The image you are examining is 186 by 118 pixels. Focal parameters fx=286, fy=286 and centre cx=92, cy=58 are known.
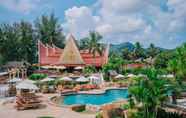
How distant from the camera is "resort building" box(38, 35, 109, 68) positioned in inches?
2126

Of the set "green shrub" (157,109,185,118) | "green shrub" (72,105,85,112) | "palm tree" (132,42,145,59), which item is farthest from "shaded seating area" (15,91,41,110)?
"palm tree" (132,42,145,59)

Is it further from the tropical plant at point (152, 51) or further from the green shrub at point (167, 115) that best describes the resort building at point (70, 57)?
the green shrub at point (167, 115)

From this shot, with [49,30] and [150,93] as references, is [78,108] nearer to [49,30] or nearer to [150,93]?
[150,93]

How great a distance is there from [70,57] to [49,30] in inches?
617

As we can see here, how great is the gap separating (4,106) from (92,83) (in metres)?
17.4

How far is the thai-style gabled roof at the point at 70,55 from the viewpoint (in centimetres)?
5391

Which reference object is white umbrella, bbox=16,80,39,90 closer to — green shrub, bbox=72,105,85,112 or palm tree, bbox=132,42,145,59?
green shrub, bbox=72,105,85,112

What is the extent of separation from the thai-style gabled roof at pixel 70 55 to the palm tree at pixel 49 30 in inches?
504

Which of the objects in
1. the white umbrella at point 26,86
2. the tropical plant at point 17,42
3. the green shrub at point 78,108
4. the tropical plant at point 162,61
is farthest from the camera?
the tropical plant at point 17,42

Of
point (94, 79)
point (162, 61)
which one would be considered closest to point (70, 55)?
point (94, 79)

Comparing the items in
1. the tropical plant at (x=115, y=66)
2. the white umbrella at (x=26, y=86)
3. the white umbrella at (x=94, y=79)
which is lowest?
the white umbrella at (x=94, y=79)

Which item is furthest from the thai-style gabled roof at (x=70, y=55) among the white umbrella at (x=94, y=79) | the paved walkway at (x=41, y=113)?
the paved walkway at (x=41, y=113)

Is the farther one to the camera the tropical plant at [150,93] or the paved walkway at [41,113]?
the paved walkway at [41,113]

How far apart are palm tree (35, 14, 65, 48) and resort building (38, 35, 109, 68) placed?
10109 millimetres
